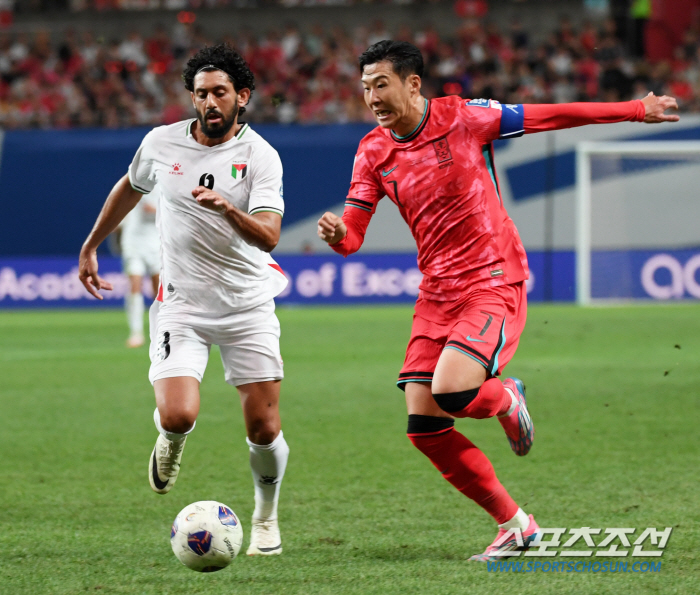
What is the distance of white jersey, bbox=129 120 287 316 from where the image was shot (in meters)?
4.67

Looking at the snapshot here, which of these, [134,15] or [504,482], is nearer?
[504,482]

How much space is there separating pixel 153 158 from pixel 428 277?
146cm

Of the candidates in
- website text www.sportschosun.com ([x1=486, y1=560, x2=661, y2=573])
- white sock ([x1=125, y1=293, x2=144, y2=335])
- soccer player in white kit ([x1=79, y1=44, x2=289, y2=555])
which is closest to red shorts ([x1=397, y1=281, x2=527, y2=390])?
soccer player in white kit ([x1=79, y1=44, x2=289, y2=555])

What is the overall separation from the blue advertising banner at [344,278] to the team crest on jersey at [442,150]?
14.2m

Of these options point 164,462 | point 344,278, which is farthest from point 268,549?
point 344,278

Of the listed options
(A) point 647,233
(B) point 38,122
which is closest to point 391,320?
(A) point 647,233

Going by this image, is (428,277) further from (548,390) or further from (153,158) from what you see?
(548,390)

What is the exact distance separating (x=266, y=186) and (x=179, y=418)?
3.73 feet

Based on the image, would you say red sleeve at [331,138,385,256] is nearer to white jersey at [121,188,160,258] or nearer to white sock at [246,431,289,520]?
A: white sock at [246,431,289,520]

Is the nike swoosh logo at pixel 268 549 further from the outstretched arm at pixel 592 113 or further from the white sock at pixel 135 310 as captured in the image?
the white sock at pixel 135 310

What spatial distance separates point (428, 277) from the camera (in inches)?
185

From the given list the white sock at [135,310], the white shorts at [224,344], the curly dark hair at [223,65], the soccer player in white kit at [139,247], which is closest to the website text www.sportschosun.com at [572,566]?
the white shorts at [224,344]

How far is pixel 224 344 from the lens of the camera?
4762mm

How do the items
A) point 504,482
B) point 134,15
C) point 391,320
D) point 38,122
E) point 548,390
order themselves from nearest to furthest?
1. point 504,482
2. point 548,390
3. point 391,320
4. point 38,122
5. point 134,15
